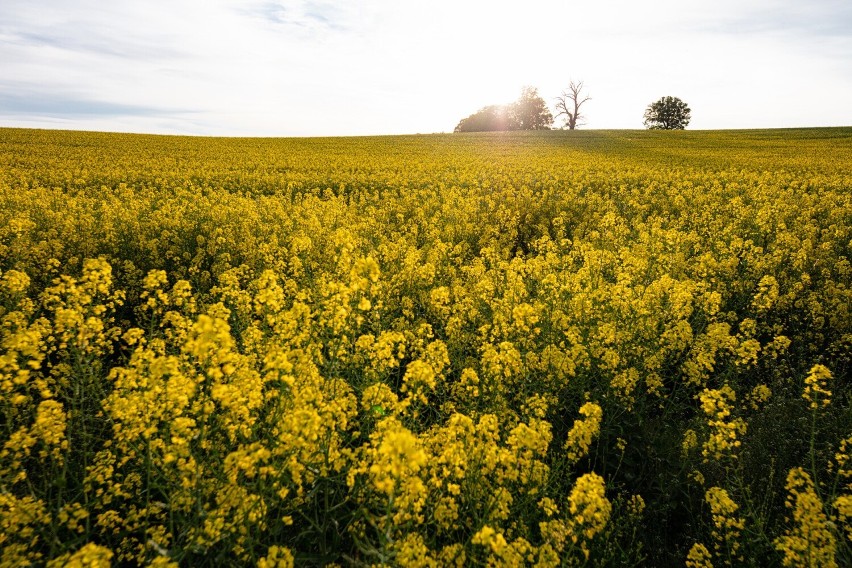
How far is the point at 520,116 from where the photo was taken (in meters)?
74.5

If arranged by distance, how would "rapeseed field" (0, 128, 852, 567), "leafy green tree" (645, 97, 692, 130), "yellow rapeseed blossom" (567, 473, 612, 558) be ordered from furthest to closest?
"leafy green tree" (645, 97, 692, 130) → "rapeseed field" (0, 128, 852, 567) → "yellow rapeseed blossom" (567, 473, 612, 558)

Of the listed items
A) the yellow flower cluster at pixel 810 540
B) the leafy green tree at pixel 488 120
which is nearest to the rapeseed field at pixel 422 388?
the yellow flower cluster at pixel 810 540

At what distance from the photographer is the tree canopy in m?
73.6

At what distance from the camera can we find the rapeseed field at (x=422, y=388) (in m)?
2.52

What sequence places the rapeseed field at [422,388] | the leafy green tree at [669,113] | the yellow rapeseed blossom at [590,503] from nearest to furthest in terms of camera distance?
the yellow rapeseed blossom at [590,503] < the rapeseed field at [422,388] < the leafy green tree at [669,113]

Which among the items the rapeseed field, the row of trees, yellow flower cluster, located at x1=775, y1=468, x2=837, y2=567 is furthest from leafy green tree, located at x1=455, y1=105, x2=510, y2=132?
yellow flower cluster, located at x1=775, y1=468, x2=837, y2=567

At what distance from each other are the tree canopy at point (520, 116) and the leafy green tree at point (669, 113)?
1559 centimetres

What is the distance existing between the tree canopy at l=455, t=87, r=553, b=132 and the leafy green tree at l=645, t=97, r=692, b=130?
15591 millimetres

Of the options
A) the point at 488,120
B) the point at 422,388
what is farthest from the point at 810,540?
the point at 488,120

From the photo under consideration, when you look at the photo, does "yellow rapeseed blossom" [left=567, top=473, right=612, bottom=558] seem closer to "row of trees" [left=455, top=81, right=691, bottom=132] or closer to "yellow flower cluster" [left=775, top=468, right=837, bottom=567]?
"yellow flower cluster" [left=775, top=468, right=837, bottom=567]

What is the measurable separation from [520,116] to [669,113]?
73.0ft

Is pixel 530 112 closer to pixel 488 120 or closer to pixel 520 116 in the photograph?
pixel 520 116

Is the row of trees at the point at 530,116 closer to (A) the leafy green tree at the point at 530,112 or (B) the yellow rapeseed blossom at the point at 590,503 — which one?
(A) the leafy green tree at the point at 530,112

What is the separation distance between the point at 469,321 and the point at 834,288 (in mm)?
5119
